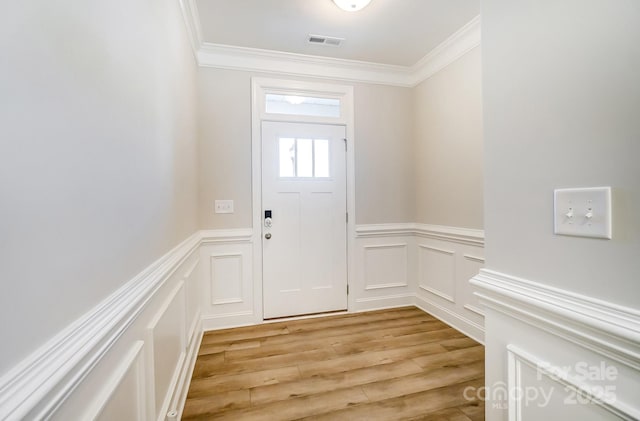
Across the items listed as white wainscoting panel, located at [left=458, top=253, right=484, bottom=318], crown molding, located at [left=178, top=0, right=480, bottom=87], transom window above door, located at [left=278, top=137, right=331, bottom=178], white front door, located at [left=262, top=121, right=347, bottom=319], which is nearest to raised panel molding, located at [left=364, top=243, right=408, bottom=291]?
white front door, located at [left=262, top=121, right=347, bottom=319]

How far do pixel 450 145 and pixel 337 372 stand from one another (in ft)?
7.08

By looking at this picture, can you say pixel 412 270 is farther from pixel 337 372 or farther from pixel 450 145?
pixel 337 372

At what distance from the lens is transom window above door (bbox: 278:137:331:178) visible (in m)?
2.65

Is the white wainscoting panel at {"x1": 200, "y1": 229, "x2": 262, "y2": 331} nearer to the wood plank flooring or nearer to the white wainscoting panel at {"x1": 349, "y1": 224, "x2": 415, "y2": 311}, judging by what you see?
the wood plank flooring

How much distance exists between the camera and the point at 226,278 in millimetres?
2529

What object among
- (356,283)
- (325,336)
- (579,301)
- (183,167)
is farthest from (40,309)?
(356,283)

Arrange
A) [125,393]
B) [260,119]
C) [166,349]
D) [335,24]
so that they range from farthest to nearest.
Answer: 1. [260,119]
2. [335,24]
3. [166,349]
4. [125,393]

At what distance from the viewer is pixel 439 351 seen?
2088mm

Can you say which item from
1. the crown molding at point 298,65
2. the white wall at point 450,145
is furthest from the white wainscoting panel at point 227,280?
the white wall at point 450,145

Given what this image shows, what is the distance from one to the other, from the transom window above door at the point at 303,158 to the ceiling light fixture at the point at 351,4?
1.13 metres

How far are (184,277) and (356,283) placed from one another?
1.73m

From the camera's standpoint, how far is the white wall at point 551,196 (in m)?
0.56

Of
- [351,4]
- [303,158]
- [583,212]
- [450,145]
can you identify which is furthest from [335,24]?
[583,212]

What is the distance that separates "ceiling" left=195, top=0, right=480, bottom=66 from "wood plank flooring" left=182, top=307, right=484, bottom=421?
2.63 m
